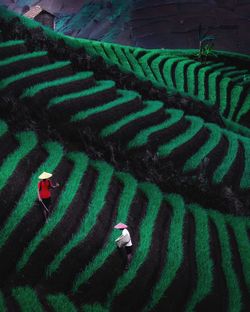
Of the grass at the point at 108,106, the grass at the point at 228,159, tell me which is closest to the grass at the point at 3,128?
the grass at the point at 108,106

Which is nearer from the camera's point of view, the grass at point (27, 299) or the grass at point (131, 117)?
the grass at point (27, 299)

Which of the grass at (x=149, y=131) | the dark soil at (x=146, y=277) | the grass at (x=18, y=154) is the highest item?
the grass at (x=149, y=131)

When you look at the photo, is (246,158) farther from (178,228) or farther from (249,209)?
(178,228)

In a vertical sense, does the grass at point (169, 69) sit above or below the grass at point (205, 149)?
above

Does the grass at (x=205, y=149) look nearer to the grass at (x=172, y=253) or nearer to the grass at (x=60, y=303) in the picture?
the grass at (x=172, y=253)

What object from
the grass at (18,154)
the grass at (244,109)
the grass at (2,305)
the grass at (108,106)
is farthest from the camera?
the grass at (244,109)

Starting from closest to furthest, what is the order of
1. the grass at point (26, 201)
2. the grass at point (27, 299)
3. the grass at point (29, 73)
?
the grass at point (27, 299)
the grass at point (26, 201)
the grass at point (29, 73)

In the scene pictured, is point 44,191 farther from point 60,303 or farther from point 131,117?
point 131,117

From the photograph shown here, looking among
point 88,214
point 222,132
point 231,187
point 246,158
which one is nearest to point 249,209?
point 231,187
